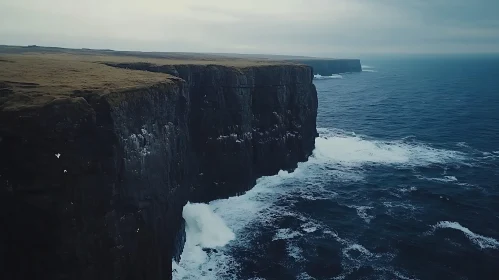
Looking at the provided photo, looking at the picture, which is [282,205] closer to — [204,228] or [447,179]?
[204,228]

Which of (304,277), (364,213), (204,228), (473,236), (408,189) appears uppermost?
(408,189)

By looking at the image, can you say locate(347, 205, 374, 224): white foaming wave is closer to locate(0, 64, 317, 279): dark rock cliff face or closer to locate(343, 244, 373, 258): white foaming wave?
locate(343, 244, 373, 258): white foaming wave

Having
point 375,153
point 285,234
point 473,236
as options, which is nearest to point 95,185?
Result: point 285,234

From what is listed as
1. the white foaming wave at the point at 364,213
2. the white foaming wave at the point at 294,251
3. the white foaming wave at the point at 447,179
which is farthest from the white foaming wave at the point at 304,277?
the white foaming wave at the point at 447,179

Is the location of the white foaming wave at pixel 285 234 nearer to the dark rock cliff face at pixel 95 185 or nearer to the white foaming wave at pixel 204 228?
the white foaming wave at pixel 204 228

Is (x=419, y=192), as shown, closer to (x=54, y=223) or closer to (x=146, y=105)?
(x=146, y=105)

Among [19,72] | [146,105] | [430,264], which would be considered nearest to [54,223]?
[146,105]

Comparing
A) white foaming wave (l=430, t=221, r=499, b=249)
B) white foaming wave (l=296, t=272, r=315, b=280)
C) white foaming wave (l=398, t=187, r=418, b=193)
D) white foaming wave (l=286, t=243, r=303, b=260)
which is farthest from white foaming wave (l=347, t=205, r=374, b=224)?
white foaming wave (l=296, t=272, r=315, b=280)
